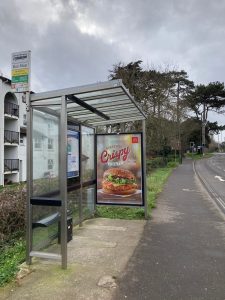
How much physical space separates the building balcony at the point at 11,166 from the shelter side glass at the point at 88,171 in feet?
73.7

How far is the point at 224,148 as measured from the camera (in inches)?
4998

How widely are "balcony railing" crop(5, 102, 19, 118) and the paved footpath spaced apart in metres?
24.2

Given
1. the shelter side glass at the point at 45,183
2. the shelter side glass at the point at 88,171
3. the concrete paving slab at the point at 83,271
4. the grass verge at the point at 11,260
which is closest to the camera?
the concrete paving slab at the point at 83,271

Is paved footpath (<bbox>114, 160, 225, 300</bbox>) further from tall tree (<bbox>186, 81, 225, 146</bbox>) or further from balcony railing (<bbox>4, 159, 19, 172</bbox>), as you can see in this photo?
tall tree (<bbox>186, 81, 225, 146</bbox>)

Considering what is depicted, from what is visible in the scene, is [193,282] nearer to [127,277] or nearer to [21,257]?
[127,277]

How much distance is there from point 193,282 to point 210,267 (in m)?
0.69

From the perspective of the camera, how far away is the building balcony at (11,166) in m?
29.5

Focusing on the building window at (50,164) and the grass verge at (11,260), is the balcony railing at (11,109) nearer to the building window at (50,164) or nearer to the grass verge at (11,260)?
the grass verge at (11,260)

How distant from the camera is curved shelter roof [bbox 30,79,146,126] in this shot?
4859 mm

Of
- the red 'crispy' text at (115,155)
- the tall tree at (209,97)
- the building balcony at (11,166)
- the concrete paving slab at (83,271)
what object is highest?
the tall tree at (209,97)

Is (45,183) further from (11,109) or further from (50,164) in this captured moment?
(11,109)

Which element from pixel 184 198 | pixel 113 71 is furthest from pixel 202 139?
pixel 184 198

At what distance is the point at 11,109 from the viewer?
3038cm

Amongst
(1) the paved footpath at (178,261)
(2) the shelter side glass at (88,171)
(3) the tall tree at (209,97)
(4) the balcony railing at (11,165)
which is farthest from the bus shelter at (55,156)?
(3) the tall tree at (209,97)
